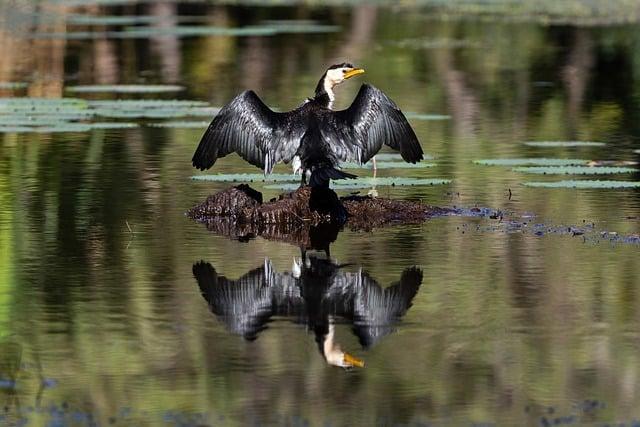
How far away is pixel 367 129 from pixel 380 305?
357cm

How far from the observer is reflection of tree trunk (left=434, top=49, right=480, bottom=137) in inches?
733

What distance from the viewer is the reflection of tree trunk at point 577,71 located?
66.9ft

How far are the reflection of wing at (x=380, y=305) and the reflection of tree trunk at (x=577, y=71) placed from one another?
7947mm

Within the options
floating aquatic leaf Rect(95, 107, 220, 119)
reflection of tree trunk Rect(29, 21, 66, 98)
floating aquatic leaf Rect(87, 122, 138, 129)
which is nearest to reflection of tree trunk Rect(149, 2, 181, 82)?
reflection of tree trunk Rect(29, 21, 66, 98)

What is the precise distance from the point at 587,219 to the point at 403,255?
1895 millimetres

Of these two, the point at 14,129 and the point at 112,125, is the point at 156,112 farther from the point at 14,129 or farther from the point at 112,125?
the point at 14,129

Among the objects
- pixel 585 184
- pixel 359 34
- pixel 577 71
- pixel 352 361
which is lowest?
pixel 352 361

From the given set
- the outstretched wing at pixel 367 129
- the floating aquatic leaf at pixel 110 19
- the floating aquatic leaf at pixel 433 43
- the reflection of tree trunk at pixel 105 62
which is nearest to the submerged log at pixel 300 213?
the outstretched wing at pixel 367 129

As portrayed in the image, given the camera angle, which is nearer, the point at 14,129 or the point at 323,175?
the point at 323,175

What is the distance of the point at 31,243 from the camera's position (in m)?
11.7

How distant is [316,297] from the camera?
9914mm

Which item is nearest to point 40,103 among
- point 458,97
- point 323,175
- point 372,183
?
point 458,97

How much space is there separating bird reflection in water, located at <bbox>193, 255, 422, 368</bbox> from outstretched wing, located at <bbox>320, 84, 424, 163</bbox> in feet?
6.10

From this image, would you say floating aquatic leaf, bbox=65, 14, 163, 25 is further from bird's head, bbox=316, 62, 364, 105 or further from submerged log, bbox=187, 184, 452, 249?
submerged log, bbox=187, 184, 452, 249
